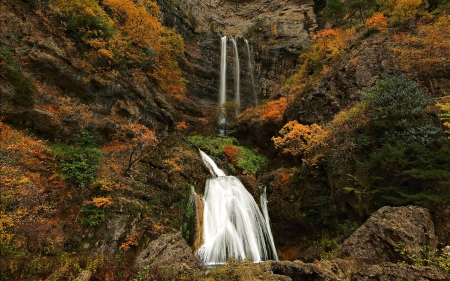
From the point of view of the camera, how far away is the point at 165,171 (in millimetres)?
13578

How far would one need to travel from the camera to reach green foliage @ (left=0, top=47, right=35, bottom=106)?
10.0 metres

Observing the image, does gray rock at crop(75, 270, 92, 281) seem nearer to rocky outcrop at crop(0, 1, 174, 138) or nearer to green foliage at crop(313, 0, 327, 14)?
rocky outcrop at crop(0, 1, 174, 138)

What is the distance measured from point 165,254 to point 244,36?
42.2 m

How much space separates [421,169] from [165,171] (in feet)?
38.2

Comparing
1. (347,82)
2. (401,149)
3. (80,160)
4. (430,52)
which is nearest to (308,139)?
(347,82)

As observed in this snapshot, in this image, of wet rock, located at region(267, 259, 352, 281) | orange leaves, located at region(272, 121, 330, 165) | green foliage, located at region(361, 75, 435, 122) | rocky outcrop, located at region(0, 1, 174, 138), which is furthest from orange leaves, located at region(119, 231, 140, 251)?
green foliage, located at region(361, 75, 435, 122)

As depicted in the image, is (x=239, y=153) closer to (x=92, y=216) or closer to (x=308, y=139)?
(x=308, y=139)

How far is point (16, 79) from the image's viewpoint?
1028 cm

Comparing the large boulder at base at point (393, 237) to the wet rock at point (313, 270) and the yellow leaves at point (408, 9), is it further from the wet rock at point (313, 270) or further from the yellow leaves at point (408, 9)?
the yellow leaves at point (408, 9)

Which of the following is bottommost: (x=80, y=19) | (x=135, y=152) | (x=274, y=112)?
(x=135, y=152)

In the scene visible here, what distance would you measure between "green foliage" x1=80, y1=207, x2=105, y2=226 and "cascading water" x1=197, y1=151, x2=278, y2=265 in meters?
4.79

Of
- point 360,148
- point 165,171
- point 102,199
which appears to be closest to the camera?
point 102,199

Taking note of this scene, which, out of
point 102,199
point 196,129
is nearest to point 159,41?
point 196,129

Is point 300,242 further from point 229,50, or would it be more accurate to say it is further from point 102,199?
point 229,50
